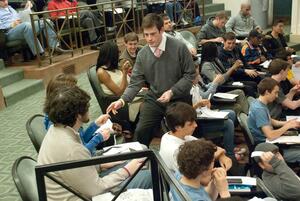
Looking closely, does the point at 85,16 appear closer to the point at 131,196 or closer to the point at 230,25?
the point at 230,25

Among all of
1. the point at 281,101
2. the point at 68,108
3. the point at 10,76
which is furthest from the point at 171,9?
the point at 68,108

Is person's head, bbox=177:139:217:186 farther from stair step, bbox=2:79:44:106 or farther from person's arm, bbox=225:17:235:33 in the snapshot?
person's arm, bbox=225:17:235:33

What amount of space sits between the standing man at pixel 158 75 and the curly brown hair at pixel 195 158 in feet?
3.43

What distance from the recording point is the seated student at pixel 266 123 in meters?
3.21

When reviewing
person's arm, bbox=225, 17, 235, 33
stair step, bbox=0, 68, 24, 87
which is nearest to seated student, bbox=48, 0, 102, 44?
stair step, bbox=0, 68, 24, 87

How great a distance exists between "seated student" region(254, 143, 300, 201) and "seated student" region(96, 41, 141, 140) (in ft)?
5.44

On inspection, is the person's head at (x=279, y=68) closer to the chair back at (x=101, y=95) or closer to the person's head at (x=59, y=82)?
the chair back at (x=101, y=95)

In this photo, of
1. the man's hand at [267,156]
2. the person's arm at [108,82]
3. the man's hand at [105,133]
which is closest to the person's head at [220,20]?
the person's arm at [108,82]

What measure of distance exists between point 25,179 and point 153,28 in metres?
1.65

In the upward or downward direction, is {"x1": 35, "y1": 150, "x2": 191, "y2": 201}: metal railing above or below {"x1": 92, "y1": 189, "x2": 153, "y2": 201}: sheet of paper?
above

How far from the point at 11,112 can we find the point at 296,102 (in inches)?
144

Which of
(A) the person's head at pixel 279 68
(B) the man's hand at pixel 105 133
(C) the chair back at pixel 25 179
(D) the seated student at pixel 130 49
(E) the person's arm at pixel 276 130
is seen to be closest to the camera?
(C) the chair back at pixel 25 179

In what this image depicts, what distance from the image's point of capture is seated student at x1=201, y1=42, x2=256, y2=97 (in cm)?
489

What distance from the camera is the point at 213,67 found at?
16.3 feet
